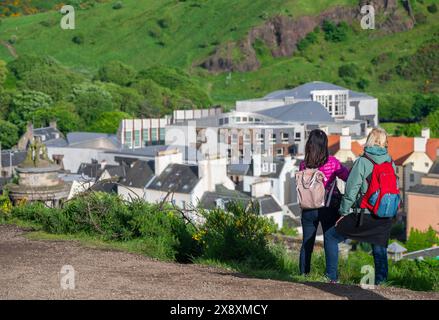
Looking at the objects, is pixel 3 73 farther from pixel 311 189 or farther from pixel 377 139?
pixel 377 139

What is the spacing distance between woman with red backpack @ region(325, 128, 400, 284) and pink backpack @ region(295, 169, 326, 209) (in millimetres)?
587

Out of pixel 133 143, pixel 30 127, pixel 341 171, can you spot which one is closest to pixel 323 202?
pixel 341 171

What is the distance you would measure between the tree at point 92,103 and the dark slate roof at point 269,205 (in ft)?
157

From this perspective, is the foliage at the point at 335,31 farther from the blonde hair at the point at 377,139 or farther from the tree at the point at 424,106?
the blonde hair at the point at 377,139

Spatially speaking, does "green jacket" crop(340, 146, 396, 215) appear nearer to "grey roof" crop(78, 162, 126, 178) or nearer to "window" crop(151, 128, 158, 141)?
"grey roof" crop(78, 162, 126, 178)

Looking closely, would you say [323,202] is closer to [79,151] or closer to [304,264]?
[304,264]

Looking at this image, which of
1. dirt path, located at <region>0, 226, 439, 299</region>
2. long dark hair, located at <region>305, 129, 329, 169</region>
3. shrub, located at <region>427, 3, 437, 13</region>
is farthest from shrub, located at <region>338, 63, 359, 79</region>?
long dark hair, located at <region>305, 129, 329, 169</region>

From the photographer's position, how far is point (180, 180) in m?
51.6

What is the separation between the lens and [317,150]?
Answer: 11625 millimetres

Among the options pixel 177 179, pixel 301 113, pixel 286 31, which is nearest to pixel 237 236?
pixel 177 179

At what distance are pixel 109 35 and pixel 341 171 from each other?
138947 mm

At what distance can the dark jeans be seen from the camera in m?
11.7

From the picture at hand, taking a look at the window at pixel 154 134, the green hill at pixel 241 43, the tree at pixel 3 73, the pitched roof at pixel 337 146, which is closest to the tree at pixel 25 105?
the tree at pixel 3 73

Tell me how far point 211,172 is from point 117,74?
69513 mm
